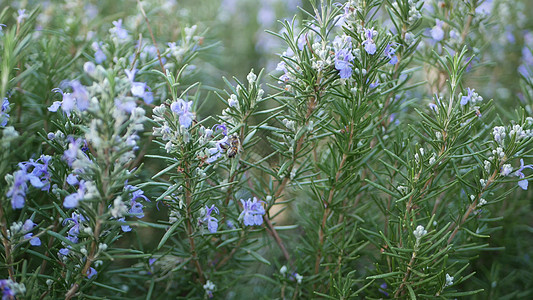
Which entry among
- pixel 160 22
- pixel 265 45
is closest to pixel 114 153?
pixel 160 22

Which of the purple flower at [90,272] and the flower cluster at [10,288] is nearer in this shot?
the flower cluster at [10,288]

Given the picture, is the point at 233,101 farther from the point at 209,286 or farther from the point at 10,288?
the point at 10,288

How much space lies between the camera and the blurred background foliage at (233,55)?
1.51 m

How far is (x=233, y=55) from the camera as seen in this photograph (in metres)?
2.44

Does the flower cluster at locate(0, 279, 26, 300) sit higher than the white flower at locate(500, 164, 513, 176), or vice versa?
the white flower at locate(500, 164, 513, 176)

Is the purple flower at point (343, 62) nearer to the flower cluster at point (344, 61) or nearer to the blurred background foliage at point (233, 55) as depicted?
the flower cluster at point (344, 61)

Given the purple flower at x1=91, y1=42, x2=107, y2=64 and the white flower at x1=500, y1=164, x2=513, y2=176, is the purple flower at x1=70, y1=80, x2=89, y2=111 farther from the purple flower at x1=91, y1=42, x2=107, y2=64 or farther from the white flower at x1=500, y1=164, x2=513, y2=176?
the white flower at x1=500, y1=164, x2=513, y2=176

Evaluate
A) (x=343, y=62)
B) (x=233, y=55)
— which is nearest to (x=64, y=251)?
(x=343, y=62)

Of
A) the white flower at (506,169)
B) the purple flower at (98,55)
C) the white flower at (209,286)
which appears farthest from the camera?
the purple flower at (98,55)

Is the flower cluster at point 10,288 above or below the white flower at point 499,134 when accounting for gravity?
below

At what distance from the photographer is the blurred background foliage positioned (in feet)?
4.97

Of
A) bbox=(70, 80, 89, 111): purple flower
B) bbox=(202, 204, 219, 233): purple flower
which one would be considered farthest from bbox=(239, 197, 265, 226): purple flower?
bbox=(70, 80, 89, 111): purple flower

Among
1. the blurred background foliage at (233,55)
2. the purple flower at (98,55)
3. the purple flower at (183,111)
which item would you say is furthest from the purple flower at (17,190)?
the purple flower at (98,55)

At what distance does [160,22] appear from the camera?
2.13 m
